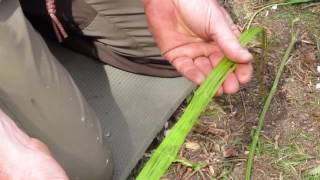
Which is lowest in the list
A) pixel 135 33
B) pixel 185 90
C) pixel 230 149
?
pixel 230 149

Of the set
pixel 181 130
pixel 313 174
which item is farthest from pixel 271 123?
pixel 181 130

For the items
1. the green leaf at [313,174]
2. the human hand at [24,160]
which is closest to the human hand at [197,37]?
the green leaf at [313,174]

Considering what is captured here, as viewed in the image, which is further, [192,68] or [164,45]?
[164,45]

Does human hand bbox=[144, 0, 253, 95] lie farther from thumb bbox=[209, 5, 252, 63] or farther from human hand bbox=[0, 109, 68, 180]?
→ human hand bbox=[0, 109, 68, 180]

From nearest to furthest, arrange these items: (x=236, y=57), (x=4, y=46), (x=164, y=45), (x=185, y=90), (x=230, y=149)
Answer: (x=236, y=57) → (x=4, y=46) → (x=164, y=45) → (x=230, y=149) → (x=185, y=90)

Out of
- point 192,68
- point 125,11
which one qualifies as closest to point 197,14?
point 192,68

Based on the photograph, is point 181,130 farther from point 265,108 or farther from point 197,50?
point 265,108

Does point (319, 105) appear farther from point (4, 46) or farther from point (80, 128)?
point (4, 46)
